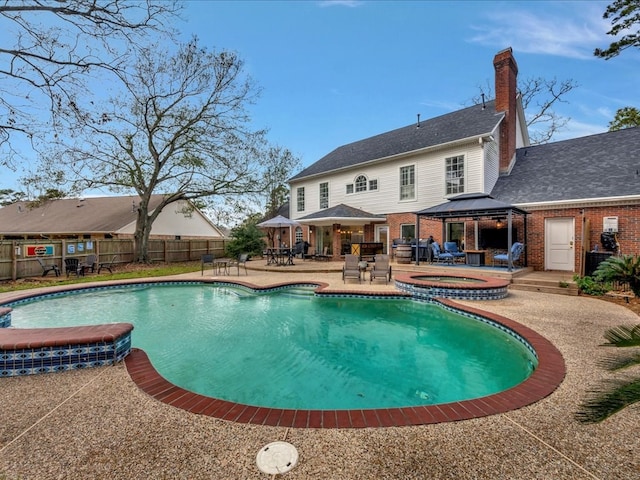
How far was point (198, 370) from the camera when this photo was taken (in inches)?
183

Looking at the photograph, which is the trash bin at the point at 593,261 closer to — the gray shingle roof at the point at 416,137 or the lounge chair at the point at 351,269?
the gray shingle roof at the point at 416,137

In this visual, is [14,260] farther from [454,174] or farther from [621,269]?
[621,269]

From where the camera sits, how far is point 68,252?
48.8 ft

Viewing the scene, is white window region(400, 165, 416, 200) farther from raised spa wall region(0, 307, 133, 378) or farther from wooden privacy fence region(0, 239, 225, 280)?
wooden privacy fence region(0, 239, 225, 280)

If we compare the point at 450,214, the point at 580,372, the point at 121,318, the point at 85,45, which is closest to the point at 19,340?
the point at 121,318

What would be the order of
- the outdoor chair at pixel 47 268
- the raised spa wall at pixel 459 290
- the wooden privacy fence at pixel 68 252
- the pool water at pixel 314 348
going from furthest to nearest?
the outdoor chair at pixel 47 268
the wooden privacy fence at pixel 68 252
the raised spa wall at pixel 459 290
the pool water at pixel 314 348

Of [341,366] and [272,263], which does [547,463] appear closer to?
[341,366]

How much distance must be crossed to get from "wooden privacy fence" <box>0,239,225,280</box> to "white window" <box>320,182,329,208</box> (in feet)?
32.9

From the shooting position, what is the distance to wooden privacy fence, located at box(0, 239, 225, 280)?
1264cm

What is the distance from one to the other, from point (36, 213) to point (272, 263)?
2822 centimetres

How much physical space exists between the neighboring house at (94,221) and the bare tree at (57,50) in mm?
15826

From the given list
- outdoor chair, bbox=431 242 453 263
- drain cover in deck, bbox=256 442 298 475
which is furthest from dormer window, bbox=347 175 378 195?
drain cover in deck, bbox=256 442 298 475

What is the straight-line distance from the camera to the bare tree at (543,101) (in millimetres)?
21703

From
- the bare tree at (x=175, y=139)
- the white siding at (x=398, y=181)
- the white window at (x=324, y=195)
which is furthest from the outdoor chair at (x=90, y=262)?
the white window at (x=324, y=195)
